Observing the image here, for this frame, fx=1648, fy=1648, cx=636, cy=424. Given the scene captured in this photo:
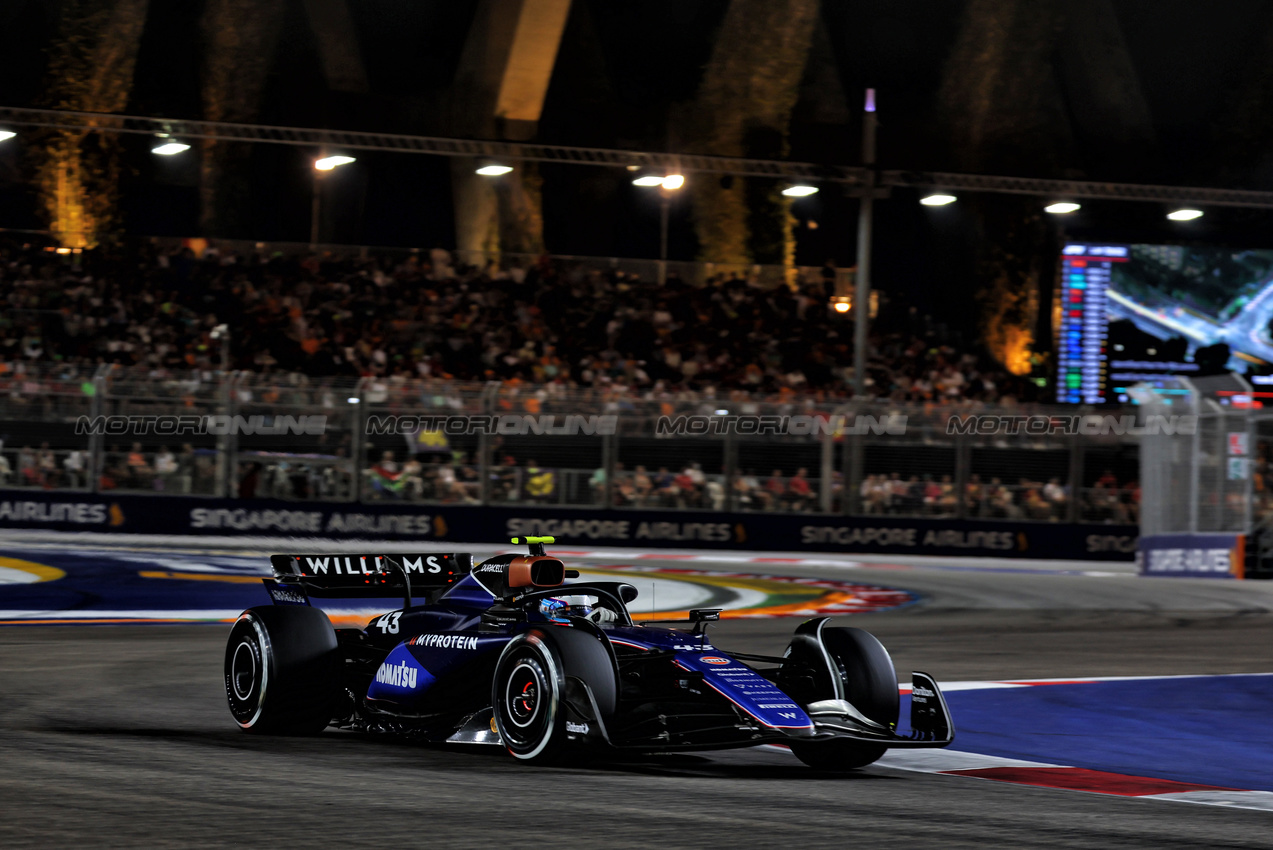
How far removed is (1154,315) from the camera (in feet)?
88.4

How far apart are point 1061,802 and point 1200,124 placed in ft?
95.9

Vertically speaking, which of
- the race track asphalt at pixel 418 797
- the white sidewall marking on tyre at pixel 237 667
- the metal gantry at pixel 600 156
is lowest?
the race track asphalt at pixel 418 797

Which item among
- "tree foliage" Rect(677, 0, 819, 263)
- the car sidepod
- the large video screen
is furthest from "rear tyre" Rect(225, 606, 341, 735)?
"tree foliage" Rect(677, 0, 819, 263)

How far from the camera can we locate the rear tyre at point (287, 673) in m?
7.46

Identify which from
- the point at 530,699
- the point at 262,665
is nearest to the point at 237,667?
the point at 262,665

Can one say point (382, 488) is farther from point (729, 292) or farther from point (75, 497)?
point (729, 292)

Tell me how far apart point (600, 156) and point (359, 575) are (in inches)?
741

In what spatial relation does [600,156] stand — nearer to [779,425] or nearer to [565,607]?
[779,425]

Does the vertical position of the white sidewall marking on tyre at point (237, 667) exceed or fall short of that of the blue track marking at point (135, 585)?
it exceeds it

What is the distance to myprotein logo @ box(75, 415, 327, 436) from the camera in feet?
69.8

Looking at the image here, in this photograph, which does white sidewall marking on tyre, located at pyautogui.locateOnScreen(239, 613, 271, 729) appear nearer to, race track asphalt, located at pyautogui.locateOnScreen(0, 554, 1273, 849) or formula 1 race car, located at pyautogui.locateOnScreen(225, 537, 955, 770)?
formula 1 race car, located at pyautogui.locateOnScreen(225, 537, 955, 770)

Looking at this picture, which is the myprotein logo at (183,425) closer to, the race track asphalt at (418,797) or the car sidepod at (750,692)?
the race track asphalt at (418,797)

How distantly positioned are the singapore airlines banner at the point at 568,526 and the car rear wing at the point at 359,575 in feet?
44.5

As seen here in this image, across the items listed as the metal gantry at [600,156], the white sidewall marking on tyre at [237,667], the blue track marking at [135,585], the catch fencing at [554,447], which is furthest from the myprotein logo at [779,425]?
the white sidewall marking on tyre at [237,667]
